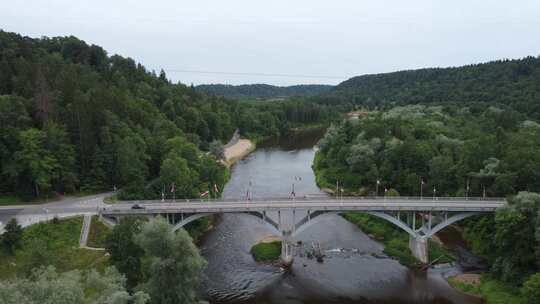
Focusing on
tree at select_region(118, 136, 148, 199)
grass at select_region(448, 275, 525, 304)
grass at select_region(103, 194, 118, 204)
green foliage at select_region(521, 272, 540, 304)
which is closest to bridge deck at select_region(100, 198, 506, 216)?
grass at select_region(103, 194, 118, 204)

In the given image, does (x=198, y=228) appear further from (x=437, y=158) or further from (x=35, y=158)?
(x=437, y=158)

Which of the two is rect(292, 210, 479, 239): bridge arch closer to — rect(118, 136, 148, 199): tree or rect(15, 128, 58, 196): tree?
rect(118, 136, 148, 199): tree

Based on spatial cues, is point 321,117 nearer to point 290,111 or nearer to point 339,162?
point 290,111

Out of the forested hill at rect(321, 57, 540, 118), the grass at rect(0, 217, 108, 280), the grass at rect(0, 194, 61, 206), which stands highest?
the forested hill at rect(321, 57, 540, 118)

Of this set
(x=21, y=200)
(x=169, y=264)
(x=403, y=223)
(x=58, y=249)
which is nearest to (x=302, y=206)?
(x=403, y=223)

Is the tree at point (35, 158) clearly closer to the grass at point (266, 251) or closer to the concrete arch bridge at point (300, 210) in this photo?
the concrete arch bridge at point (300, 210)

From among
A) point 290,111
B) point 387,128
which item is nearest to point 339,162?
point 387,128
